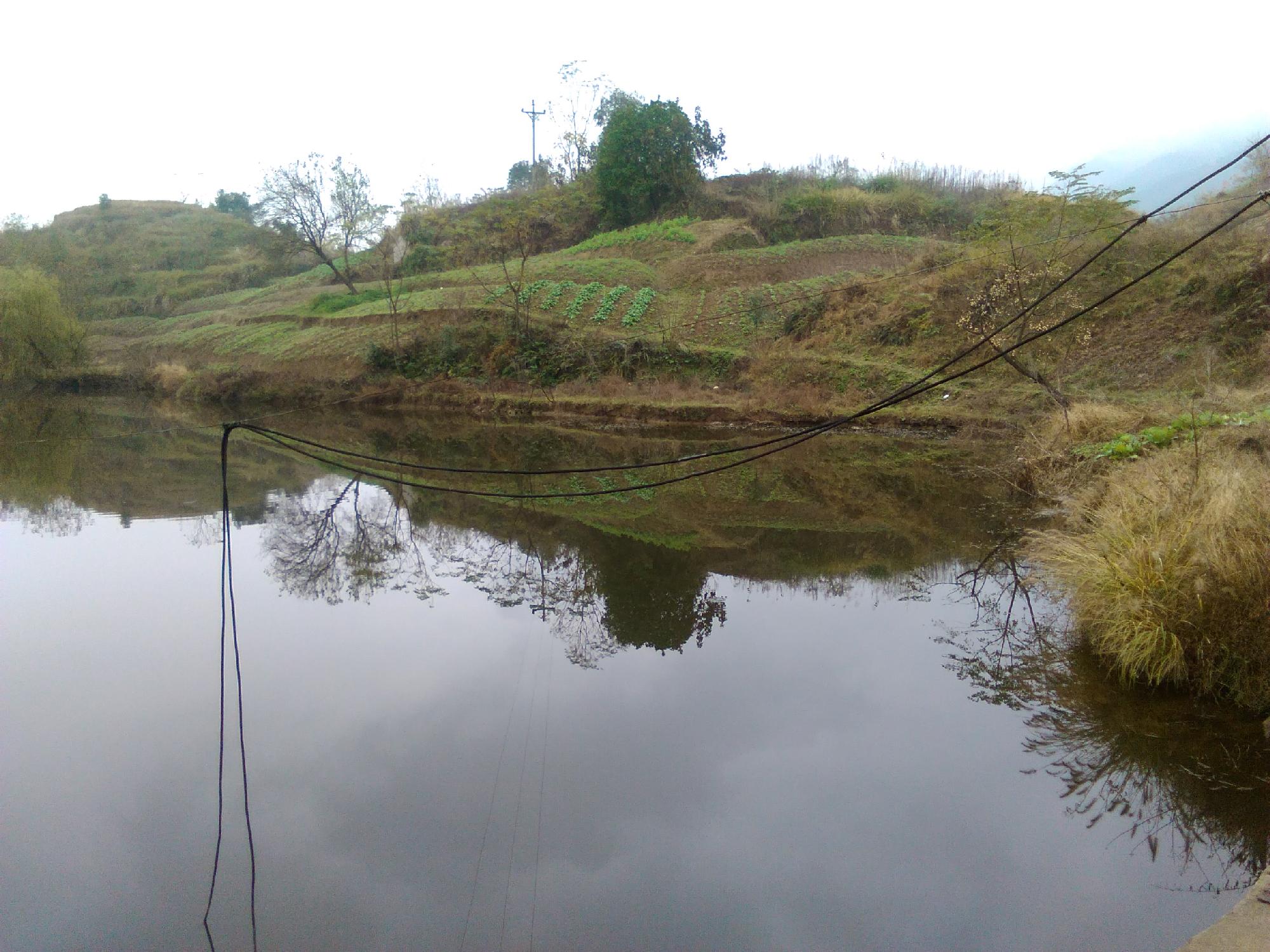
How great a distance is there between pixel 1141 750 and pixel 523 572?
6.98 m

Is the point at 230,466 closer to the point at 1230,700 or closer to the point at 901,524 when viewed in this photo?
the point at 901,524

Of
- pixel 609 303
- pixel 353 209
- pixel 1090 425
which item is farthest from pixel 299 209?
pixel 1090 425

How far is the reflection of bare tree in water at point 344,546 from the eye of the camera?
10445 mm

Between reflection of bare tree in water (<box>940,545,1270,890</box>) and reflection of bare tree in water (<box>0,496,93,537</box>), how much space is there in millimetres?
13675

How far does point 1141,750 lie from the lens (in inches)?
232

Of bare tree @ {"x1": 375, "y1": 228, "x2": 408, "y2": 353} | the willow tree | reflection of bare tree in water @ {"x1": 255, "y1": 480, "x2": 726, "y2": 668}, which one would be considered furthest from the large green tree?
reflection of bare tree in water @ {"x1": 255, "y1": 480, "x2": 726, "y2": 668}

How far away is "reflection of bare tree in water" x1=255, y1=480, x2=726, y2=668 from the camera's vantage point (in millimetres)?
8766

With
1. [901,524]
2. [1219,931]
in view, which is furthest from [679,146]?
[1219,931]

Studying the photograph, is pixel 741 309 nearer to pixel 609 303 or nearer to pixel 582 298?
pixel 609 303

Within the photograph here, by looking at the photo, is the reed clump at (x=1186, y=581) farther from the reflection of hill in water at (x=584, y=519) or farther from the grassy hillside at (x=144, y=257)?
the grassy hillside at (x=144, y=257)

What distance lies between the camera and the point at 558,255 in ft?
118

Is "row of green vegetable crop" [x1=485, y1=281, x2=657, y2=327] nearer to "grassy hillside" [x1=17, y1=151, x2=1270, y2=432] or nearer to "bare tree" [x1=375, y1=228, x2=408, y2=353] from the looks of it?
"grassy hillside" [x1=17, y1=151, x2=1270, y2=432]

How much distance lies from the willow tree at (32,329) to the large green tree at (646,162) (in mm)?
22580

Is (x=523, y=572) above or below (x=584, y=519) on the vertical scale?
below
